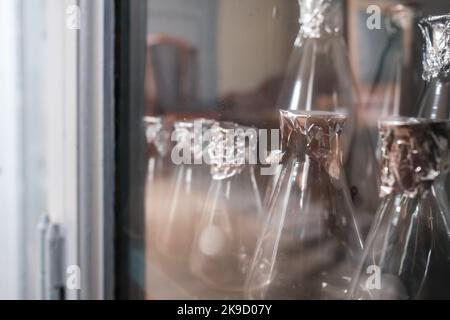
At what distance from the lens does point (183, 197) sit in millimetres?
662

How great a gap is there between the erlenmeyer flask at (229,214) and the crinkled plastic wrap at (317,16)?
12 centimetres

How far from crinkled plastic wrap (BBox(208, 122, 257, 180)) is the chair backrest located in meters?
0.16

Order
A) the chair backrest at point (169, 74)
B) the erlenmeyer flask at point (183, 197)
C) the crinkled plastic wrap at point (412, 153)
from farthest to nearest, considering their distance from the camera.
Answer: the chair backrest at point (169, 74)
the erlenmeyer flask at point (183, 197)
the crinkled plastic wrap at point (412, 153)

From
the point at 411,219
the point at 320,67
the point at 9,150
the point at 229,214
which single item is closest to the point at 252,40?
the point at 320,67

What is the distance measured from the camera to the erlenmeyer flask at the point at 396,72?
19.3 inches

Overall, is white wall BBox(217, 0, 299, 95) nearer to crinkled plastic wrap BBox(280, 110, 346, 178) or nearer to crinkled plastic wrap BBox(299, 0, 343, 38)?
crinkled plastic wrap BBox(299, 0, 343, 38)

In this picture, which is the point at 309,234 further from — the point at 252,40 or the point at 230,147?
the point at 252,40

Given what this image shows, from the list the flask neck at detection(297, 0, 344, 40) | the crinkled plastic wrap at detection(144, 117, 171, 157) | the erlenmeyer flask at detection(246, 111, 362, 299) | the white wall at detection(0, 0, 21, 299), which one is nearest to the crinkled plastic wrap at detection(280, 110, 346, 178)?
the erlenmeyer flask at detection(246, 111, 362, 299)

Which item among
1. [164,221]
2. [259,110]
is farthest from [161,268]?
[259,110]

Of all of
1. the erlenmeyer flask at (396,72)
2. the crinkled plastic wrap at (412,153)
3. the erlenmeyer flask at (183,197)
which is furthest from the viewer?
the erlenmeyer flask at (183,197)

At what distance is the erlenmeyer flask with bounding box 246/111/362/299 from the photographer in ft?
1.48

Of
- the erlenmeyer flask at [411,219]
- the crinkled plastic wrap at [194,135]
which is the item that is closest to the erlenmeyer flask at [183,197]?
the crinkled plastic wrap at [194,135]

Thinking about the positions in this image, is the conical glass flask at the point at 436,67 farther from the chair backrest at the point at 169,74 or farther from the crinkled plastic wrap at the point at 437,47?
the chair backrest at the point at 169,74
